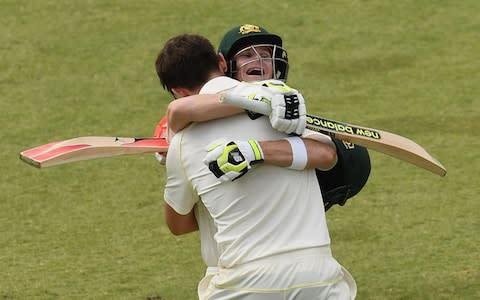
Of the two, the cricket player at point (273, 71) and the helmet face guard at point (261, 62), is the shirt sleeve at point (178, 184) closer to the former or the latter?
the cricket player at point (273, 71)

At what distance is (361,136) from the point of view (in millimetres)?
4172

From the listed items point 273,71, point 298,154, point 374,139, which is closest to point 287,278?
point 298,154

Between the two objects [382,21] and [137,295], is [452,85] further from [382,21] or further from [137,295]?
[137,295]

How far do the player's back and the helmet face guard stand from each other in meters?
0.49

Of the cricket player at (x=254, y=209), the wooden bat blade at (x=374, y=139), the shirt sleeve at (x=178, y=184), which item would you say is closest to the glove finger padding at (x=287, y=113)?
the cricket player at (x=254, y=209)

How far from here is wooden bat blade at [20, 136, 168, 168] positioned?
4.20 m

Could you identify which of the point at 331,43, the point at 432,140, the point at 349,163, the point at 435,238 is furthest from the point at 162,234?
the point at 331,43

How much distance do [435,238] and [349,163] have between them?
3283 mm

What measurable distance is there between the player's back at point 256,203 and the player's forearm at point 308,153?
45mm

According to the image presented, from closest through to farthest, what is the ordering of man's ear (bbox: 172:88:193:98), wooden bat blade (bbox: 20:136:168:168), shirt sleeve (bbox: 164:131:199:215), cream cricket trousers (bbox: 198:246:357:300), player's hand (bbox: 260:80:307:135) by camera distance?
player's hand (bbox: 260:80:307:135) < cream cricket trousers (bbox: 198:246:357:300) < shirt sleeve (bbox: 164:131:199:215) < man's ear (bbox: 172:88:193:98) < wooden bat blade (bbox: 20:136:168:168)

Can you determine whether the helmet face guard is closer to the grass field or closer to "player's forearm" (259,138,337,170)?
"player's forearm" (259,138,337,170)

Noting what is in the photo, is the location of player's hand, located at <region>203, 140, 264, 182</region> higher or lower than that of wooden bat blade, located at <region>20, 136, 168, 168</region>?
higher

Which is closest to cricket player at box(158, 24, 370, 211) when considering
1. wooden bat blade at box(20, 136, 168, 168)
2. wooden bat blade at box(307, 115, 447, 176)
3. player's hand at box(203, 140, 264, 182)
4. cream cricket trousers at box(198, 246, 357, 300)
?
wooden bat blade at box(307, 115, 447, 176)

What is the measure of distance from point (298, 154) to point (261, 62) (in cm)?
62
